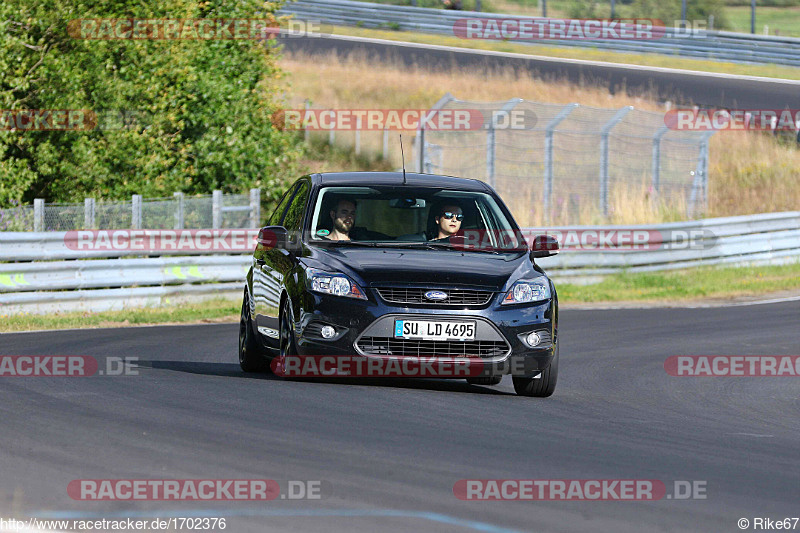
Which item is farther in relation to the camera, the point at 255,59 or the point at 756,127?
the point at 756,127

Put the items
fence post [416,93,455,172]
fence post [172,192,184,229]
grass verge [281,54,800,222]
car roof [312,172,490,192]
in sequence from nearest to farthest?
Answer: 1. car roof [312,172,490,192]
2. fence post [172,192,184,229]
3. fence post [416,93,455,172]
4. grass verge [281,54,800,222]

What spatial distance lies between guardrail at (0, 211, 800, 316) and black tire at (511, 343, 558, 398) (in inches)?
320

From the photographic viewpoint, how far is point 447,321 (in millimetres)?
9625

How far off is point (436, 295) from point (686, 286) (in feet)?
47.6

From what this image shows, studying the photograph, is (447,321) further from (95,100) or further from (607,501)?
(95,100)

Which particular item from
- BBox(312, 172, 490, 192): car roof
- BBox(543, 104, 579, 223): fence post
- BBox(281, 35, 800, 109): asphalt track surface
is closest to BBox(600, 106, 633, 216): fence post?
BBox(543, 104, 579, 223): fence post

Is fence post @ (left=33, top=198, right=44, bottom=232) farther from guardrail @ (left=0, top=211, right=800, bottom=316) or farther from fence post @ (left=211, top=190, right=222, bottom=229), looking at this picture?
fence post @ (left=211, top=190, right=222, bottom=229)

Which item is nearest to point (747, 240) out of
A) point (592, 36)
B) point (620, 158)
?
point (620, 158)

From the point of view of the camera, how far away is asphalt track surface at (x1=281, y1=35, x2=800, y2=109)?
38.4 metres

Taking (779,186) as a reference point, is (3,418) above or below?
above

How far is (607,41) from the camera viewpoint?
46938 mm

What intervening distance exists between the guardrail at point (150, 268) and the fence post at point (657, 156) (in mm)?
2895

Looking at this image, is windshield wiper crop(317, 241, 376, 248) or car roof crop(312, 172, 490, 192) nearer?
windshield wiper crop(317, 241, 376, 248)

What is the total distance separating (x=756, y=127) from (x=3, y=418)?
100 ft
